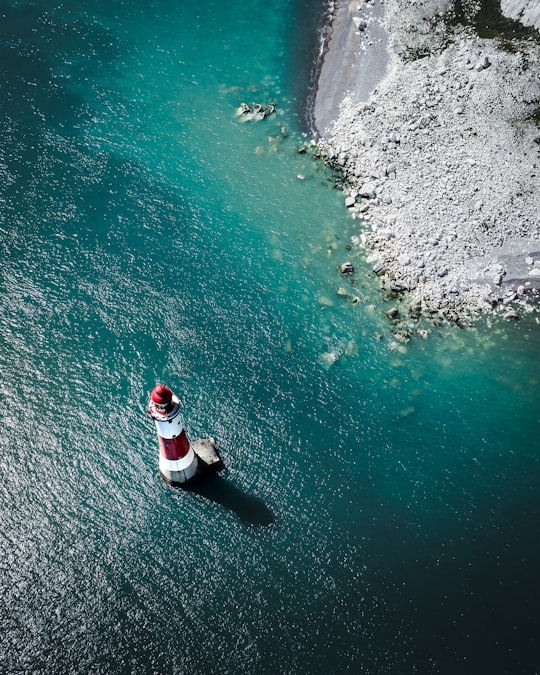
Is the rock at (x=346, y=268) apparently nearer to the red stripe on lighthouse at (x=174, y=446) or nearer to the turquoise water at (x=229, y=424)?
the turquoise water at (x=229, y=424)

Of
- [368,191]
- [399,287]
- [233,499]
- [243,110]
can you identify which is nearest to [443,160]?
[368,191]

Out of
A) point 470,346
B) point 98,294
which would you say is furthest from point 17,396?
point 470,346

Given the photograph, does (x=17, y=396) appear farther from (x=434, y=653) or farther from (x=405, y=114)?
(x=405, y=114)

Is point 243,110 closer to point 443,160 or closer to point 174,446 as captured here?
point 443,160

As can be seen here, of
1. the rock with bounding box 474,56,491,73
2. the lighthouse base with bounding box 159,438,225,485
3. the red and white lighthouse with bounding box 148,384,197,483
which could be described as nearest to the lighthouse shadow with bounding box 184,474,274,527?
the lighthouse base with bounding box 159,438,225,485

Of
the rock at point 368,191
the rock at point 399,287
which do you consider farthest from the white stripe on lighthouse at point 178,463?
the rock at point 368,191
